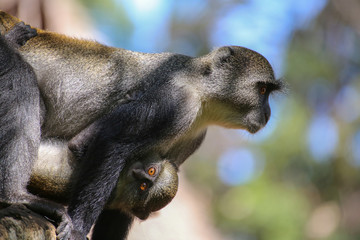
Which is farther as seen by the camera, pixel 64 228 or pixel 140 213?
pixel 140 213

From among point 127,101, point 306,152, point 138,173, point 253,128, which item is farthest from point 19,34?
point 306,152

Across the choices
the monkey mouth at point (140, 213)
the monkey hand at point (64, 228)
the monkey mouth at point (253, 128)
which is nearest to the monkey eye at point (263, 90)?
the monkey mouth at point (253, 128)

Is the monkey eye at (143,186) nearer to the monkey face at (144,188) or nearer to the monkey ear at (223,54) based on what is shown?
the monkey face at (144,188)

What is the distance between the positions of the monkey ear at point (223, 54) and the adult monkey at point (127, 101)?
0.5 inches

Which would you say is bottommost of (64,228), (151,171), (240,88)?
(64,228)

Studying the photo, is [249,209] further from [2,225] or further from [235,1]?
[2,225]

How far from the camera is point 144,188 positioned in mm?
6027

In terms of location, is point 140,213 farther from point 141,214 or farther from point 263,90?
point 263,90

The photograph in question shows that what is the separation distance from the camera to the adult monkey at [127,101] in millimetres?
5266

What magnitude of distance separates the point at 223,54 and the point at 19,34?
8.72 ft

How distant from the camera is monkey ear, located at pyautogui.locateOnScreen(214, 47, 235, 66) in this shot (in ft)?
21.6

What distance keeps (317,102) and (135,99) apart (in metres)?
17.5

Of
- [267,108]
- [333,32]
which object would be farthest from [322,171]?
[267,108]

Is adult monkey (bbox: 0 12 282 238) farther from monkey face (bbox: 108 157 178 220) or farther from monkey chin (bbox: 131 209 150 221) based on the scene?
monkey chin (bbox: 131 209 150 221)
